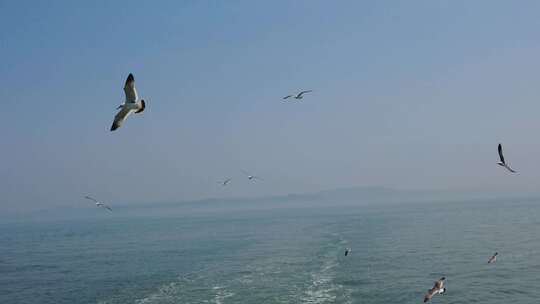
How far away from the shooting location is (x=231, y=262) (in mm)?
62500

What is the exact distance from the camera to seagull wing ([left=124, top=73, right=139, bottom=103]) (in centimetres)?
1615

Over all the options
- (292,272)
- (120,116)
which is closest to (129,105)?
(120,116)

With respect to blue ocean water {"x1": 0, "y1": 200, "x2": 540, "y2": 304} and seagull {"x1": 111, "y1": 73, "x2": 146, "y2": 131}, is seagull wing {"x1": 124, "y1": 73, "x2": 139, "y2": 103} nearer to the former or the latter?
seagull {"x1": 111, "y1": 73, "x2": 146, "y2": 131}

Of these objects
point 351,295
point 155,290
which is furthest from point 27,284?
point 351,295

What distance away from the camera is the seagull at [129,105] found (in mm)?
16125

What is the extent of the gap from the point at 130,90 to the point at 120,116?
0.83m

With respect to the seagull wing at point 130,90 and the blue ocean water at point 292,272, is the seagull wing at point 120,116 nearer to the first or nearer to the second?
the seagull wing at point 130,90

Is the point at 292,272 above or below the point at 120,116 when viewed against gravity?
below

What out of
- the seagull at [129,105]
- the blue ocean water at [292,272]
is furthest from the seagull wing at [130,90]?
the blue ocean water at [292,272]

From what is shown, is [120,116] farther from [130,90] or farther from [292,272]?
[292,272]

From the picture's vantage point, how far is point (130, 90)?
1623cm

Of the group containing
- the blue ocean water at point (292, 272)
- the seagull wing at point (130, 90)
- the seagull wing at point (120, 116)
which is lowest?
the blue ocean water at point (292, 272)

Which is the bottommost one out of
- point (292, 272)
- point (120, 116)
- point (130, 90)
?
point (292, 272)

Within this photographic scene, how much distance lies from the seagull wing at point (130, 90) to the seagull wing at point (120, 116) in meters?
0.33
